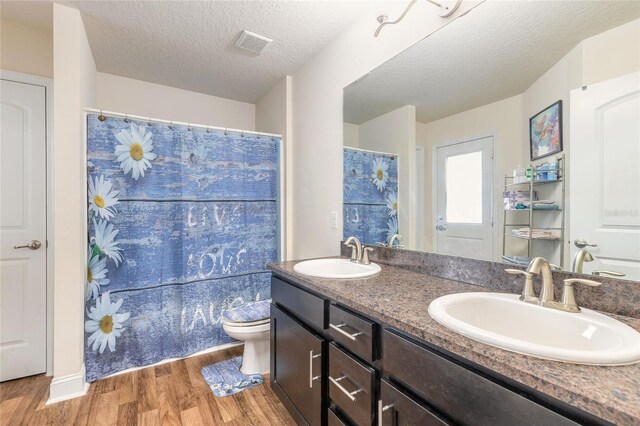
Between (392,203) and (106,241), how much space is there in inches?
75.1

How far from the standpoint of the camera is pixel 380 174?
70.4 inches

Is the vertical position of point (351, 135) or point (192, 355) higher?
point (351, 135)

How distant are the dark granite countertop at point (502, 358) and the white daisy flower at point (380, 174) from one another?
74 cm

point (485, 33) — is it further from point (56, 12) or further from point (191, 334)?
point (191, 334)

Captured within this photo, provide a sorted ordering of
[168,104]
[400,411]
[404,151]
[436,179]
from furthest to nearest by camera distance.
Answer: [168,104]
[404,151]
[436,179]
[400,411]

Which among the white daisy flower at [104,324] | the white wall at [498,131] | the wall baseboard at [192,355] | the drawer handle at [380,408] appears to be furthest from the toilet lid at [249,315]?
the white wall at [498,131]

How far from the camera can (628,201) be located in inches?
33.1

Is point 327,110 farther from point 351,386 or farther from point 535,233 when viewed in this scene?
point 351,386

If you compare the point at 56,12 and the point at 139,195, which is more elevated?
the point at 56,12

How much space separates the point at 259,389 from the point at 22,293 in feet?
5.75

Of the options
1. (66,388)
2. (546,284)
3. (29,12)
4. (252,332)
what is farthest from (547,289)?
(29,12)

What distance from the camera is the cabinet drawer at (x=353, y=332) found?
942mm

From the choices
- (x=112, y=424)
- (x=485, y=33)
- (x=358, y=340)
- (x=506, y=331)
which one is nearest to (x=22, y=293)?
(x=112, y=424)

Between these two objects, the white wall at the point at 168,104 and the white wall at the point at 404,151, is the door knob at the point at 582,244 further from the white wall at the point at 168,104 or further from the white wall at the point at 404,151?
the white wall at the point at 168,104
